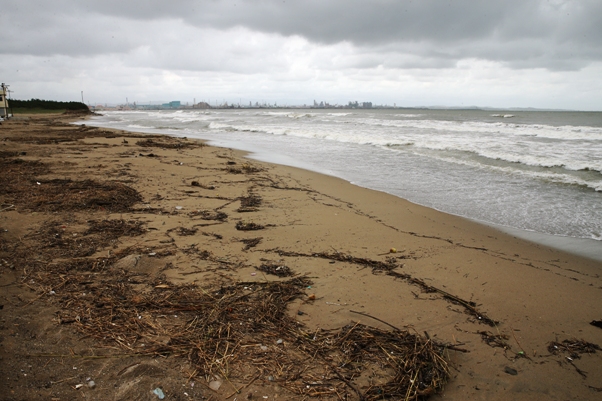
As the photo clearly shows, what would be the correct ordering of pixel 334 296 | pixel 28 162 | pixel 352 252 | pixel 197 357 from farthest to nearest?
pixel 28 162, pixel 352 252, pixel 334 296, pixel 197 357

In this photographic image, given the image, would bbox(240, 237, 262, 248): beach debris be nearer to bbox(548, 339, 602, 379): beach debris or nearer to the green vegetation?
bbox(548, 339, 602, 379): beach debris

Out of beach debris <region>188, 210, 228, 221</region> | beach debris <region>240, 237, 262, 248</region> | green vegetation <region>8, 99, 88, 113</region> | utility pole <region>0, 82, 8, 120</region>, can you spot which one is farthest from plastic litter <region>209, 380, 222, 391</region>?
green vegetation <region>8, 99, 88, 113</region>

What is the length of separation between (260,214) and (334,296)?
2589mm

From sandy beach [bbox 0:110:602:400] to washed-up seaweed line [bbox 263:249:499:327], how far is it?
18 millimetres

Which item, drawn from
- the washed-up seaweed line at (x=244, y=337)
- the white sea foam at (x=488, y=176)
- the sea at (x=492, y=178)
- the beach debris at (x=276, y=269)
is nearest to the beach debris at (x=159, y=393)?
the washed-up seaweed line at (x=244, y=337)

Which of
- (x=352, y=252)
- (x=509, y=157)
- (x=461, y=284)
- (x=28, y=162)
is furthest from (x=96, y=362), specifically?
(x=509, y=157)

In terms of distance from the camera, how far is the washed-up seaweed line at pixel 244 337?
2205mm

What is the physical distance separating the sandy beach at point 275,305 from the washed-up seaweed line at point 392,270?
0.06 feet

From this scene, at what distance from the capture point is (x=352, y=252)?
4.20 m

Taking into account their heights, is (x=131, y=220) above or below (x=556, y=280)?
above

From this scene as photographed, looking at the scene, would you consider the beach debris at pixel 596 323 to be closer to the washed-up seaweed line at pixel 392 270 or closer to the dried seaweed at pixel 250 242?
the washed-up seaweed line at pixel 392 270

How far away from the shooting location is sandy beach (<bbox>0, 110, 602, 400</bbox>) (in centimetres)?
217

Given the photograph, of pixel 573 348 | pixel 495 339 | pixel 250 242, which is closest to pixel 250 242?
pixel 250 242

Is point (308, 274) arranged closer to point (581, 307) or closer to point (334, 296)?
point (334, 296)
